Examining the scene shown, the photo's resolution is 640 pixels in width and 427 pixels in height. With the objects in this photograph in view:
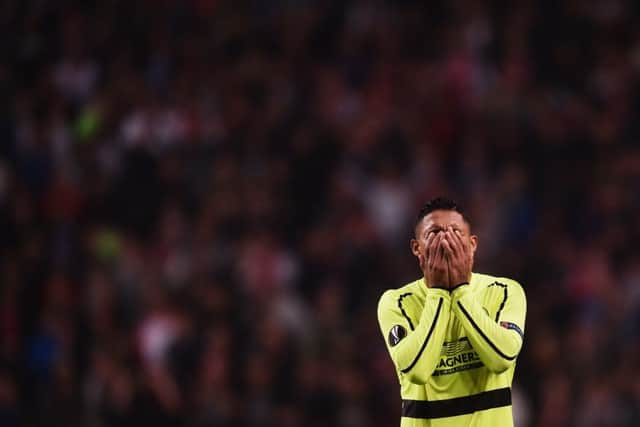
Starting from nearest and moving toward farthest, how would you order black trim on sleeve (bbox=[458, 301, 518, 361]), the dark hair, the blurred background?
black trim on sleeve (bbox=[458, 301, 518, 361]), the dark hair, the blurred background

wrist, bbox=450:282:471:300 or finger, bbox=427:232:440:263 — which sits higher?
finger, bbox=427:232:440:263

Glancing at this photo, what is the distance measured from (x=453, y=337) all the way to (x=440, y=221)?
467 mm

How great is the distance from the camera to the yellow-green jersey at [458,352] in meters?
4.89

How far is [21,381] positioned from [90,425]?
959mm

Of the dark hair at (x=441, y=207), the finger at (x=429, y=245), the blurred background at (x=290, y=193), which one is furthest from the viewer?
the blurred background at (x=290, y=193)

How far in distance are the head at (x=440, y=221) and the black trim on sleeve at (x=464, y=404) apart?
56 centimetres

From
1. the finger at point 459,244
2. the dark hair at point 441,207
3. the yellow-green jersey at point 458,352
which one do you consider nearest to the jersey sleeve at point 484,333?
the yellow-green jersey at point 458,352

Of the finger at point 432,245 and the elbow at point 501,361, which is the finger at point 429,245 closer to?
the finger at point 432,245

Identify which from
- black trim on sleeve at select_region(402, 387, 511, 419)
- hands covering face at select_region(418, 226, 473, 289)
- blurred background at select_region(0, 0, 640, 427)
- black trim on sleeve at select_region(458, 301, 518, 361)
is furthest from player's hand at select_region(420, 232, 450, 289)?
blurred background at select_region(0, 0, 640, 427)

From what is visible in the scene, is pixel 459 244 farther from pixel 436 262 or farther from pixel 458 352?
pixel 458 352

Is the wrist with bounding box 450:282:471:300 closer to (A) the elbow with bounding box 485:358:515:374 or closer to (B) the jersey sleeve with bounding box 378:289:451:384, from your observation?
(B) the jersey sleeve with bounding box 378:289:451:384

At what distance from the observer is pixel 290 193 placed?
11914mm

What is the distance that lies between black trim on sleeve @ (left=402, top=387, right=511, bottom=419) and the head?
56 cm

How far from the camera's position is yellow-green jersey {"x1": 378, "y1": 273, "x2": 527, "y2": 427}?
4.89 m
